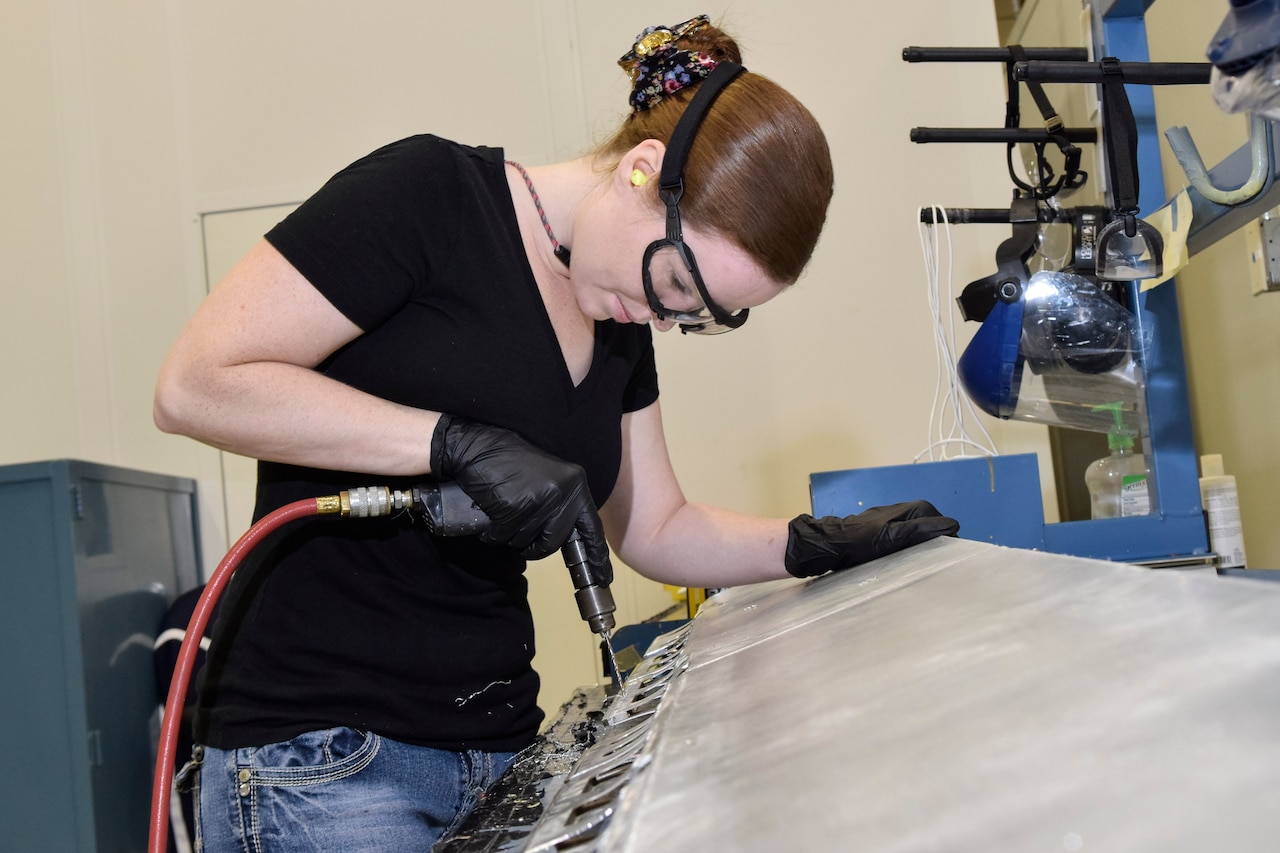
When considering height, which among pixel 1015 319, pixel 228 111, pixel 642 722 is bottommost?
pixel 642 722

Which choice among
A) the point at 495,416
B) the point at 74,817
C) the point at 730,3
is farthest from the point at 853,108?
the point at 74,817

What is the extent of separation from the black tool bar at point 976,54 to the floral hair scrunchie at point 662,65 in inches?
21.4

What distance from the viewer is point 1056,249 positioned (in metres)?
1.66

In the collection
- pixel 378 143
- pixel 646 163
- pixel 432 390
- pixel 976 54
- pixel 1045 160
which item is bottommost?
pixel 432 390

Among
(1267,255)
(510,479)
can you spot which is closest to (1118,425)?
(1267,255)

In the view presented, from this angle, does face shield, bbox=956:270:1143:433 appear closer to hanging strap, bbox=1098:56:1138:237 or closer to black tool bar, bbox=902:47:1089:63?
hanging strap, bbox=1098:56:1138:237

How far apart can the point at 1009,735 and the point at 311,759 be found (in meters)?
0.76

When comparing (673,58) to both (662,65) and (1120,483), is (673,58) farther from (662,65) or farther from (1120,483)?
(1120,483)

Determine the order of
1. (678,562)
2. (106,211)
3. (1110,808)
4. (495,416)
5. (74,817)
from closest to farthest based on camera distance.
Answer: (1110,808) < (495,416) < (678,562) < (74,817) < (106,211)

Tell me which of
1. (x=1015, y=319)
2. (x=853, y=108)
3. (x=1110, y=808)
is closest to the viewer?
(x=1110, y=808)

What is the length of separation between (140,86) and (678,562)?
2644mm

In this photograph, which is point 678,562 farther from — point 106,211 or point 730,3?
point 106,211

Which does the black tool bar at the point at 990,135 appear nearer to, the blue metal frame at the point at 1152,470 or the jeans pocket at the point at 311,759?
the blue metal frame at the point at 1152,470

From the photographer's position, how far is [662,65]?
3.73 feet
